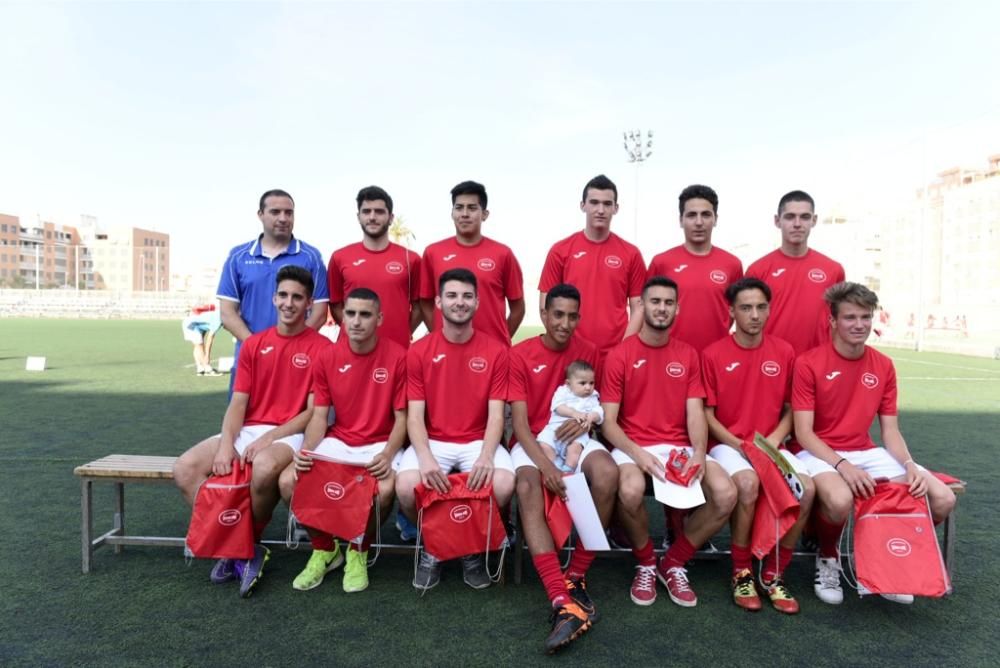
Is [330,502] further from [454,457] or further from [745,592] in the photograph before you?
[745,592]

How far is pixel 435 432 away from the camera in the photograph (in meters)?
3.99

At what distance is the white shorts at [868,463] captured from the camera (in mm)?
3705

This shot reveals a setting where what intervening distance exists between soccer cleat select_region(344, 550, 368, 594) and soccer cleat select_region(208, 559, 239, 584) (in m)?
0.63

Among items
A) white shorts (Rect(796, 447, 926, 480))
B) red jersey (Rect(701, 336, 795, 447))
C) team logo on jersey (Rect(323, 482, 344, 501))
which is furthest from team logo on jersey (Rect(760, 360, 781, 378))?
team logo on jersey (Rect(323, 482, 344, 501))

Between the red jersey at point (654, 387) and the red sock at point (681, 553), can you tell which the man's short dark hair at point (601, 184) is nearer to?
the red jersey at point (654, 387)

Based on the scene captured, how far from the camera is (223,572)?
3.65 m

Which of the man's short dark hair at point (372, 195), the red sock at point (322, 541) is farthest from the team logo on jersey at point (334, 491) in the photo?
the man's short dark hair at point (372, 195)

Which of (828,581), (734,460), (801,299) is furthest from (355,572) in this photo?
(801,299)

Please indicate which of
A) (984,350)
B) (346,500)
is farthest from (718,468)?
(984,350)

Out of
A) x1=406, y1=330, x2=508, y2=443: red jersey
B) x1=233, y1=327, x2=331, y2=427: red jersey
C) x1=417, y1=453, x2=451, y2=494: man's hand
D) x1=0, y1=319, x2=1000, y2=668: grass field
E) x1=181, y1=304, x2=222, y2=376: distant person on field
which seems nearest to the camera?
x1=0, y1=319, x2=1000, y2=668: grass field

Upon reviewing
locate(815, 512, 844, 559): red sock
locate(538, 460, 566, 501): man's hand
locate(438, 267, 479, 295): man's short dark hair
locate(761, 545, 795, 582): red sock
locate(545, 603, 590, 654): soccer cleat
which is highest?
locate(438, 267, 479, 295): man's short dark hair

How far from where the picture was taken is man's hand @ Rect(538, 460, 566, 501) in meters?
3.52

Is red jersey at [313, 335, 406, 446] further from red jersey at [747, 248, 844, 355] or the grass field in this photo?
red jersey at [747, 248, 844, 355]

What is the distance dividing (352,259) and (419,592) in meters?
2.30
